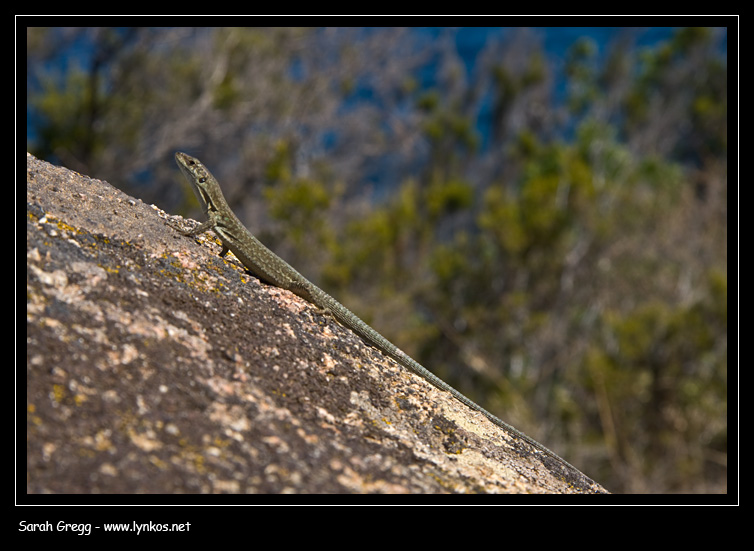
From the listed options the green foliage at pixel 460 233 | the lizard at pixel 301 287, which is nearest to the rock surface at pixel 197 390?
the lizard at pixel 301 287

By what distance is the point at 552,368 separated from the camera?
17641 millimetres

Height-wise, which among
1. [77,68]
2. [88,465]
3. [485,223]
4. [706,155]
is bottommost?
[88,465]

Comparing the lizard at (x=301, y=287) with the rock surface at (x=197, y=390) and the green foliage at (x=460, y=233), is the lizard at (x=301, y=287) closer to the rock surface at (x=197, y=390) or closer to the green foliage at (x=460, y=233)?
the rock surface at (x=197, y=390)

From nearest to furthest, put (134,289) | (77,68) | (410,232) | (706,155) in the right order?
(134,289), (77,68), (410,232), (706,155)

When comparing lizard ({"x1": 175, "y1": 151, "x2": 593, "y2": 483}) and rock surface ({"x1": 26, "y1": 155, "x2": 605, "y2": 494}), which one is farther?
lizard ({"x1": 175, "y1": 151, "x2": 593, "y2": 483})

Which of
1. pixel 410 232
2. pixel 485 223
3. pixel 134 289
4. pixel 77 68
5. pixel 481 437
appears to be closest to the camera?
pixel 134 289

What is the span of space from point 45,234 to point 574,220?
17576mm

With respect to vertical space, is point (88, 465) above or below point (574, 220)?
below

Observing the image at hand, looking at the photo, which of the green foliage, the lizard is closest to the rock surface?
the lizard

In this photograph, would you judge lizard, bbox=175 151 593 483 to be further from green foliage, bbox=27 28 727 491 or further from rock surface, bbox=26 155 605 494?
green foliage, bbox=27 28 727 491

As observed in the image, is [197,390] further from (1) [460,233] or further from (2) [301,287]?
(1) [460,233]

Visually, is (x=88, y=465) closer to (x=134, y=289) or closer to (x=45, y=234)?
(x=134, y=289)

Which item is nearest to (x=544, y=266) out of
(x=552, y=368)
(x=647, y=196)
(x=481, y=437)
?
(x=552, y=368)

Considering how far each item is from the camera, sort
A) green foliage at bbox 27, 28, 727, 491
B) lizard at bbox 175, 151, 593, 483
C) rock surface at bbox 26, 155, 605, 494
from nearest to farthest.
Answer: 1. rock surface at bbox 26, 155, 605, 494
2. lizard at bbox 175, 151, 593, 483
3. green foliage at bbox 27, 28, 727, 491
